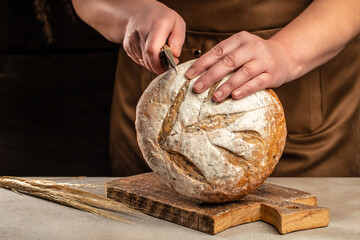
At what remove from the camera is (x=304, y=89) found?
197cm

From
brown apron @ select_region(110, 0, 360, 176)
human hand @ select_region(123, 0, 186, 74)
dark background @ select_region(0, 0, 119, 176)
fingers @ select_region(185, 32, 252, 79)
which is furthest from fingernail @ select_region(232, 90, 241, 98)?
dark background @ select_region(0, 0, 119, 176)

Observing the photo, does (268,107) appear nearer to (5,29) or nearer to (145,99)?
(145,99)

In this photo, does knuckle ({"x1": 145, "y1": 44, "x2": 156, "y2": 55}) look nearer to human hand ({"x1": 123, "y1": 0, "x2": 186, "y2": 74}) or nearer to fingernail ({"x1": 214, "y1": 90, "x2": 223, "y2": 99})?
human hand ({"x1": 123, "y1": 0, "x2": 186, "y2": 74})

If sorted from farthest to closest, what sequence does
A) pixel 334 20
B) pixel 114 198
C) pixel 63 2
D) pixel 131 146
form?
pixel 63 2, pixel 131 146, pixel 334 20, pixel 114 198

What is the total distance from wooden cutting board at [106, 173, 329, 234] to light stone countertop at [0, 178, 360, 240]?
0.02 metres

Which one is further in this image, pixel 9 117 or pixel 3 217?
pixel 9 117

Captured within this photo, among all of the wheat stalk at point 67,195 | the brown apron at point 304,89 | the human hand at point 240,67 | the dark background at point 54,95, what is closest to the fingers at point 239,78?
the human hand at point 240,67

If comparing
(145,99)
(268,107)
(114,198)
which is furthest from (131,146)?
(268,107)

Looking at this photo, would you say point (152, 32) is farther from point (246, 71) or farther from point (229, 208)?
point (229, 208)

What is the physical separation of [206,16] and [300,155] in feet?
2.27

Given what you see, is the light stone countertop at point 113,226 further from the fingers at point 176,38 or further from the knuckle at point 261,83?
the fingers at point 176,38

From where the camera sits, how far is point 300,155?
1.99m

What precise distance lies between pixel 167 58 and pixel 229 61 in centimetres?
18

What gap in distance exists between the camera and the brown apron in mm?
1919
